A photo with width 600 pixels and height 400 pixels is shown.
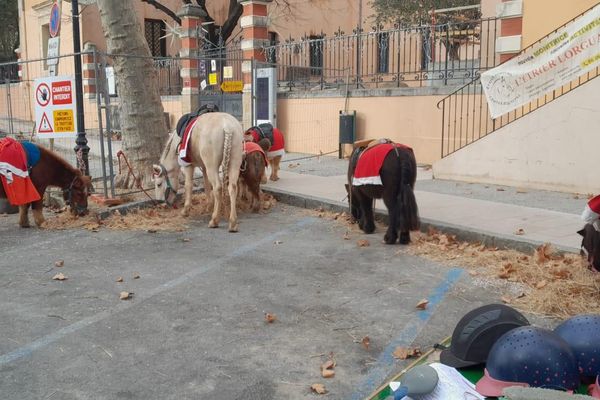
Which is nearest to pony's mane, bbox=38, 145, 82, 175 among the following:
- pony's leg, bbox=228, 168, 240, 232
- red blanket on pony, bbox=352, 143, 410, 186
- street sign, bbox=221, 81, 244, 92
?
pony's leg, bbox=228, 168, 240, 232

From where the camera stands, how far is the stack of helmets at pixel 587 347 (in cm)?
286

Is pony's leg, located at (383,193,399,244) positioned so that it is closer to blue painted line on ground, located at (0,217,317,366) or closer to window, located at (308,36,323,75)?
blue painted line on ground, located at (0,217,317,366)

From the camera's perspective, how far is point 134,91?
10.0 m

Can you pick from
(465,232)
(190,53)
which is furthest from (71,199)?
(190,53)

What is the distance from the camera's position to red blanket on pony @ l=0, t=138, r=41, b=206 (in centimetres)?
752

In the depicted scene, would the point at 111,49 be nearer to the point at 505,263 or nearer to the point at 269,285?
the point at 269,285

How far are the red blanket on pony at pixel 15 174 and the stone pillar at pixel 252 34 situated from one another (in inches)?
360

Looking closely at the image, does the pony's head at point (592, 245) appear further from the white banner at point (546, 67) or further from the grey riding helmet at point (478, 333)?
the white banner at point (546, 67)

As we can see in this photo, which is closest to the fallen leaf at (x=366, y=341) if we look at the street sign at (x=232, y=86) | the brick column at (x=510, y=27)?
the brick column at (x=510, y=27)

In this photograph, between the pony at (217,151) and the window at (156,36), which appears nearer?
the pony at (217,151)

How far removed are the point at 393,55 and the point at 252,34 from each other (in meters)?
4.18

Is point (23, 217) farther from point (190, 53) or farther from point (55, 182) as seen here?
point (190, 53)

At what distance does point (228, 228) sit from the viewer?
8.12m

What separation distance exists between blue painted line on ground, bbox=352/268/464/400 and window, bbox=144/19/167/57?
78.1 ft
